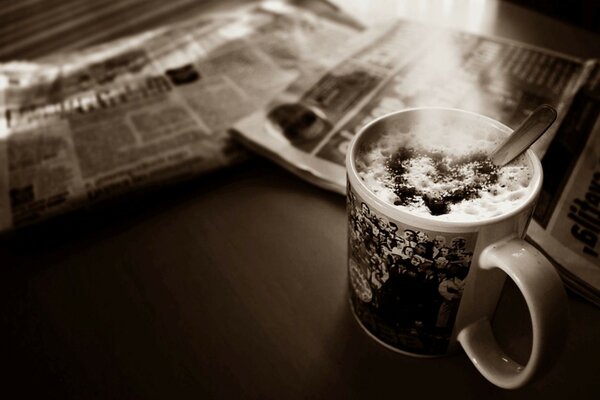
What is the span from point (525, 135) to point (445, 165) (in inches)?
2.2

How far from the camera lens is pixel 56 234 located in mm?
486

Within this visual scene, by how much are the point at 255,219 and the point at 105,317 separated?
0.17 meters

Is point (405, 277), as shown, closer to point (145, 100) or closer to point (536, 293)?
point (536, 293)

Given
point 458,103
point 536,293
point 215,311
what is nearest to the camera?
point 536,293

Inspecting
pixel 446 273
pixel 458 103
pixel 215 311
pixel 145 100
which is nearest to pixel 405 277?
pixel 446 273

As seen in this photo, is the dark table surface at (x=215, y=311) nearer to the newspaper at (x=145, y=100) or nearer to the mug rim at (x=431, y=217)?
the newspaper at (x=145, y=100)

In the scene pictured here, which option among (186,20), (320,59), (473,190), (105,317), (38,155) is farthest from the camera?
(186,20)

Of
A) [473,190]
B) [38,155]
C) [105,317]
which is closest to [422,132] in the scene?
[473,190]

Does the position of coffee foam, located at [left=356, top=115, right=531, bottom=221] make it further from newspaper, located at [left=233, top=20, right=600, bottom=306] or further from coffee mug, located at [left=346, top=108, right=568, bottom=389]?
newspaper, located at [left=233, top=20, right=600, bottom=306]

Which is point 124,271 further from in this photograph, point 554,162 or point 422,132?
point 554,162

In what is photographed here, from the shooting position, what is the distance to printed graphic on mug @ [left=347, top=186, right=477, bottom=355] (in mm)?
283

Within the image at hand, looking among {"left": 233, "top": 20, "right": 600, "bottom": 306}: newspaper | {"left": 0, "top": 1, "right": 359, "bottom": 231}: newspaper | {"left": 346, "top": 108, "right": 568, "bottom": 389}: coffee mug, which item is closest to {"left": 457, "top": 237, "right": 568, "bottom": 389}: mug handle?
{"left": 346, "top": 108, "right": 568, "bottom": 389}: coffee mug

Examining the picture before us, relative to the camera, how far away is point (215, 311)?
16.0 inches

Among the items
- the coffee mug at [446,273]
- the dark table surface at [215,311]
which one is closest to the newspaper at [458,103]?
the dark table surface at [215,311]
